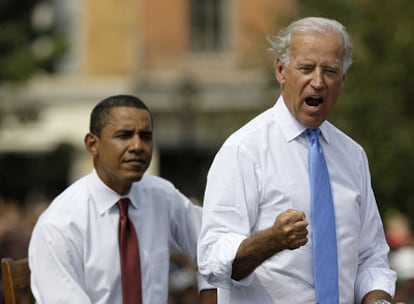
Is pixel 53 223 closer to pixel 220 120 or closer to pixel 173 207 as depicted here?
pixel 173 207

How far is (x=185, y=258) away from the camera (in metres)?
10.8

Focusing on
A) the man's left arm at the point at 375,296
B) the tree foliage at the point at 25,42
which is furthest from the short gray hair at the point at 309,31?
the tree foliage at the point at 25,42

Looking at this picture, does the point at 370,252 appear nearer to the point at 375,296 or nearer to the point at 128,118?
the point at 375,296

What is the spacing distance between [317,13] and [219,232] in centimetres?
1236

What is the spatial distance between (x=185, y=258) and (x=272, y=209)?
5.50 m

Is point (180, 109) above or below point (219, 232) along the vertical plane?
below

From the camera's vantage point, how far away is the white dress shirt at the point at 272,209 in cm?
526

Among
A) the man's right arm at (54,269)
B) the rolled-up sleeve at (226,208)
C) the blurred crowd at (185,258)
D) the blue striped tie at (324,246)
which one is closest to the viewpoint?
the rolled-up sleeve at (226,208)

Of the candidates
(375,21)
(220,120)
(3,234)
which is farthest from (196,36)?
(3,234)

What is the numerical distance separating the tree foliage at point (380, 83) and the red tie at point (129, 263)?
35.0 ft

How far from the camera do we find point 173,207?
22.8ft

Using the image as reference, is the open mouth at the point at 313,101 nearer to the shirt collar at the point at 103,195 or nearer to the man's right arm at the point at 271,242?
the man's right arm at the point at 271,242

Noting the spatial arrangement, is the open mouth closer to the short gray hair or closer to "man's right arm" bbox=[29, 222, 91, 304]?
the short gray hair

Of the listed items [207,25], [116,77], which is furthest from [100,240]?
[207,25]
